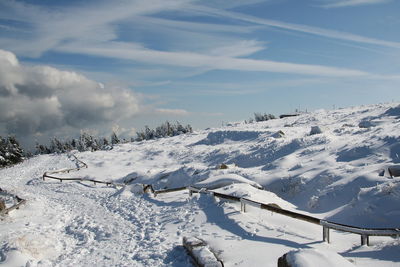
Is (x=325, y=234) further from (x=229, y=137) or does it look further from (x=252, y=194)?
(x=229, y=137)

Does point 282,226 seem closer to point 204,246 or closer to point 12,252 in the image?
point 204,246

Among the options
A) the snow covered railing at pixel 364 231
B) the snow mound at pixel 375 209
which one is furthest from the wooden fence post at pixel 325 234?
the snow mound at pixel 375 209

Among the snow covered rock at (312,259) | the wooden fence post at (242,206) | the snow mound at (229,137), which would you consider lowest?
the snow mound at (229,137)

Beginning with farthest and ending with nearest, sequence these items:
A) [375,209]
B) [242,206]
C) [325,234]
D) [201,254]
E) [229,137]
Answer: [229,137]
[242,206]
[375,209]
[325,234]
[201,254]

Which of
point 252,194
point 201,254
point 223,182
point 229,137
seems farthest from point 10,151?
point 201,254

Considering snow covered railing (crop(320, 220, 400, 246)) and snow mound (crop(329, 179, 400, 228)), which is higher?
snow covered railing (crop(320, 220, 400, 246))

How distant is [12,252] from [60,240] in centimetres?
266

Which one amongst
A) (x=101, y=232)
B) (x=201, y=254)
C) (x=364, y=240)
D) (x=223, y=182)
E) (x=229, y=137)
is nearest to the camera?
(x=201, y=254)

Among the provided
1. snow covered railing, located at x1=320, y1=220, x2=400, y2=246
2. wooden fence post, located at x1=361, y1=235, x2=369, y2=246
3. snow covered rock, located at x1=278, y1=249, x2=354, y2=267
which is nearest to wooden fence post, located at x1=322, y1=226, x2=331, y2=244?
snow covered railing, located at x1=320, y1=220, x2=400, y2=246

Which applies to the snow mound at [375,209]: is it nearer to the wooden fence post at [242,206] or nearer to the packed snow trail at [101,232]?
the wooden fence post at [242,206]

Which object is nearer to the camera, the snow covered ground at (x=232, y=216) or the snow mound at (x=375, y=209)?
the snow covered ground at (x=232, y=216)

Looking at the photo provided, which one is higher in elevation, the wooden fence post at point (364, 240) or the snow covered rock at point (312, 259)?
the snow covered rock at point (312, 259)

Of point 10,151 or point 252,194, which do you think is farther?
point 10,151

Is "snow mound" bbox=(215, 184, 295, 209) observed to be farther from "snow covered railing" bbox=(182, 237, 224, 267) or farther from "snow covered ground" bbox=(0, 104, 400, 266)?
"snow covered railing" bbox=(182, 237, 224, 267)
